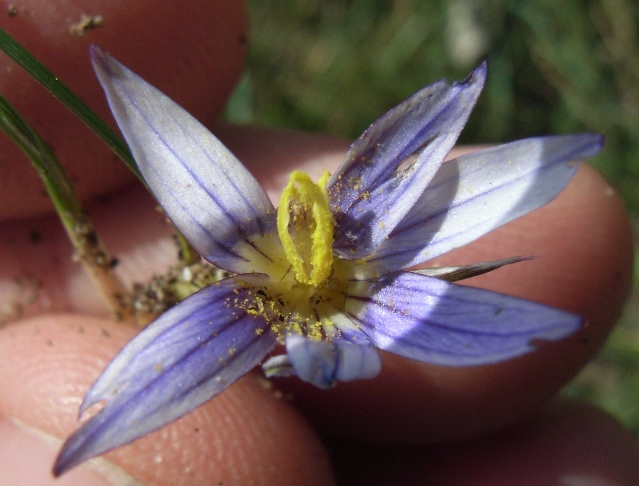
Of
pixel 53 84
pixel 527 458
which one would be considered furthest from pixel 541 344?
pixel 53 84

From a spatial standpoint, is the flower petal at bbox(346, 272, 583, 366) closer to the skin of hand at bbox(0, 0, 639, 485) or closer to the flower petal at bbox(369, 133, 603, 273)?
the flower petal at bbox(369, 133, 603, 273)

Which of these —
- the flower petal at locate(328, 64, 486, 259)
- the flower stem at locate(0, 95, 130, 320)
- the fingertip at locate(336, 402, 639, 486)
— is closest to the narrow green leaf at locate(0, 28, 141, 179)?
the flower stem at locate(0, 95, 130, 320)

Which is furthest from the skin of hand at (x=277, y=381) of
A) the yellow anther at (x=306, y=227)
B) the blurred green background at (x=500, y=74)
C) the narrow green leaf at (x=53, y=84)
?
the blurred green background at (x=500, y=74)

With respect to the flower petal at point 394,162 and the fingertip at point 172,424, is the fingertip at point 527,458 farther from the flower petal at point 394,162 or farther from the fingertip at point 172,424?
the flower petal at point 394,162

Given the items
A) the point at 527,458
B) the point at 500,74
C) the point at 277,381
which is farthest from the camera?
the point at 500,74

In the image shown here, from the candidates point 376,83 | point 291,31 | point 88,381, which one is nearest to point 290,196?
point 88,381

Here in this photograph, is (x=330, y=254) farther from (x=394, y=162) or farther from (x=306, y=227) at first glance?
(x=394, y=162)

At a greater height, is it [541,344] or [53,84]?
[53,84]
